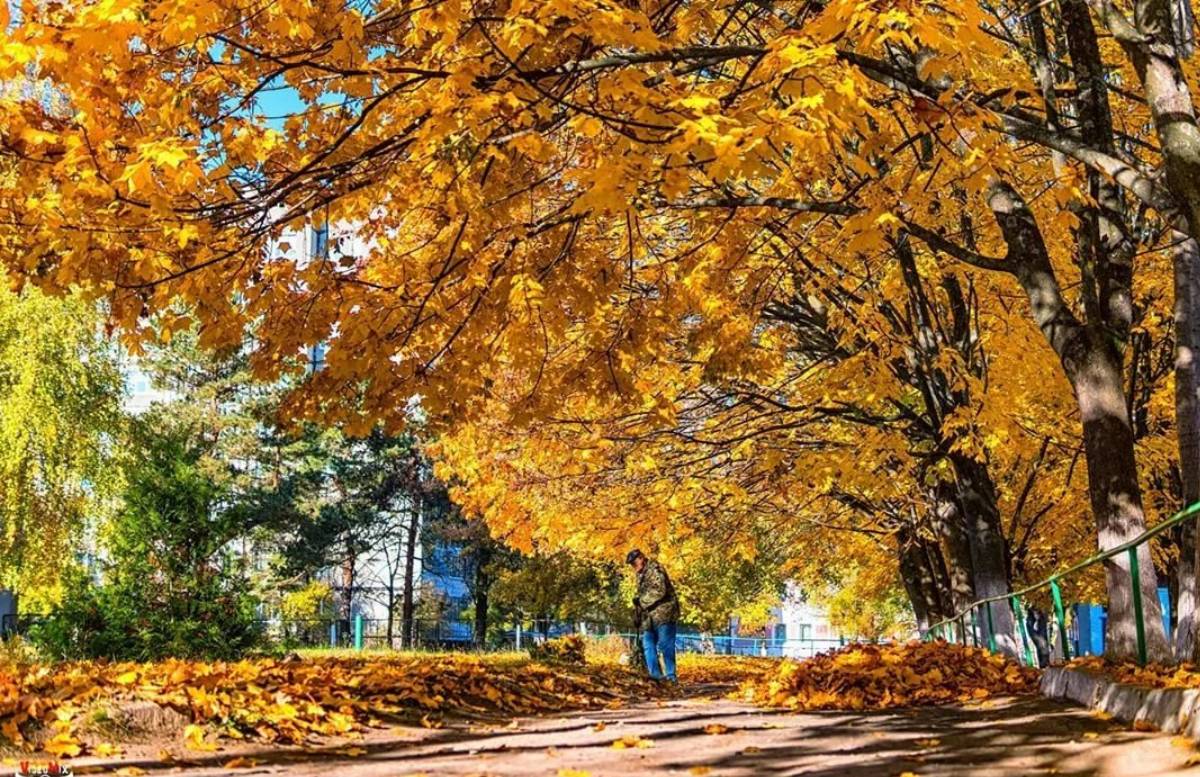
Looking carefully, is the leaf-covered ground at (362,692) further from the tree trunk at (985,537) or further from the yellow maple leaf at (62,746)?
the tree trunk at (985,537)

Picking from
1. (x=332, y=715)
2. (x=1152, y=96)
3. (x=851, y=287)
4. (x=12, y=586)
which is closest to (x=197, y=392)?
(x=12, y=586)

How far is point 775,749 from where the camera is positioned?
20.6ft

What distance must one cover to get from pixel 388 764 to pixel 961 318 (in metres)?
9.64

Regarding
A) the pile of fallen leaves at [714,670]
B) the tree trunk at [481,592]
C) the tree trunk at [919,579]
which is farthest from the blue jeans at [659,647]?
the tree trunk at [481,592]

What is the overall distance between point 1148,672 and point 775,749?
227cm

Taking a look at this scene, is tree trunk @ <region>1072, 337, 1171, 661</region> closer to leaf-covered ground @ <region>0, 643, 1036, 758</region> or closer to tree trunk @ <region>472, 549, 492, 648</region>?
leaf-covered ground @ <region>0, 643, 1036, 758</region>

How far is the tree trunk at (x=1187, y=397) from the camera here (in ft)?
24.6

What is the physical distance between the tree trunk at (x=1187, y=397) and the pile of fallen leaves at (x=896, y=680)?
2.11 meters

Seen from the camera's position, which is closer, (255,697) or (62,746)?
(62,746)

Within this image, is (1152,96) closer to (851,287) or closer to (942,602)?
(851,287)

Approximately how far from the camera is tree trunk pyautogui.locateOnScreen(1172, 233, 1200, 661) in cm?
751

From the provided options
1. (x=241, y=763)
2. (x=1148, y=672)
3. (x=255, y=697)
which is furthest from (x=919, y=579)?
(x=241, y=763)

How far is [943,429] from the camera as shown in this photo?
1154 centimetres

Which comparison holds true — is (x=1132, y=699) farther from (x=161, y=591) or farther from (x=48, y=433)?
(x=48, y=433)
